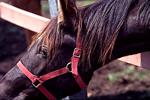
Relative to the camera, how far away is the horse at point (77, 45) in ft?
6.00

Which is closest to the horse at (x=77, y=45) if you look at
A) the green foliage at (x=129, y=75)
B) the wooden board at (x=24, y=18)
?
the wooden board at (x=24, y=18)

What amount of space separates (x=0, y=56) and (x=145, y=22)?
391cm

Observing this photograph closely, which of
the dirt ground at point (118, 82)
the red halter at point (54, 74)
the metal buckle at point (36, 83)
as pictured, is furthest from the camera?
the dirt ground at point (118, 82)

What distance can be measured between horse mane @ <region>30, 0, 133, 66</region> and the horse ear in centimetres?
5

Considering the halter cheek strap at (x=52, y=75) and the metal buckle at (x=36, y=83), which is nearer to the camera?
the halter cheek strap at (x=52, y=75)

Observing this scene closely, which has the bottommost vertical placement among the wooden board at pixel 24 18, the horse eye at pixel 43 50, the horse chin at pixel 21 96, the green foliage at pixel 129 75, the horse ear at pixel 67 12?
the green foliage at pixel 129 75

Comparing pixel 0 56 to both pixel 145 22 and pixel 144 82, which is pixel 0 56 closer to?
pixel 144 82

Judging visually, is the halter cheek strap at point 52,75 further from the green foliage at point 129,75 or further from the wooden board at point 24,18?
the green foliage at point 129,75

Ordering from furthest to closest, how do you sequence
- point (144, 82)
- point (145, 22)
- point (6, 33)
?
point (6, 33)
point (144, 82)
point (145, 22)

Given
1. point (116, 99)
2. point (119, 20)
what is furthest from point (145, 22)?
point (116, 99)

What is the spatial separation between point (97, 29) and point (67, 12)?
239 mm

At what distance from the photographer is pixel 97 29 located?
187 centimetres

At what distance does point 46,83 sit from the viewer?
2.04 meters

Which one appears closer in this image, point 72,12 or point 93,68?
point 72,12
